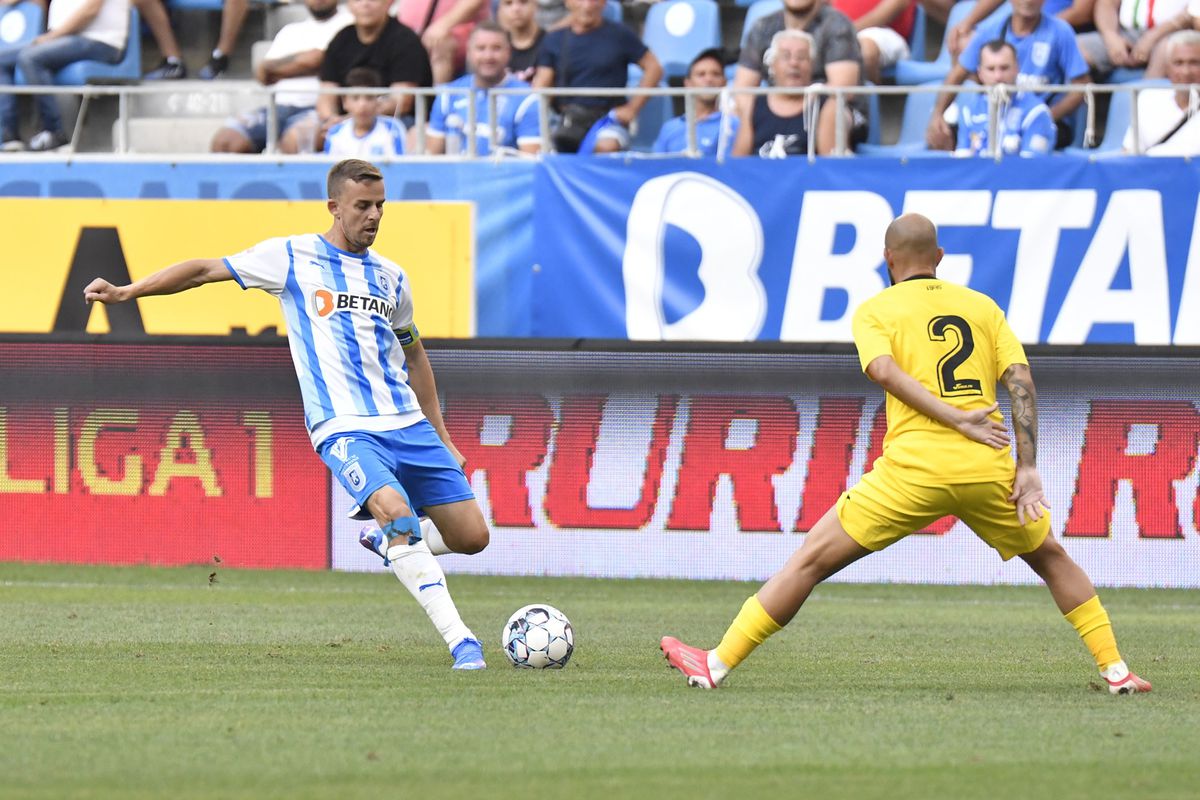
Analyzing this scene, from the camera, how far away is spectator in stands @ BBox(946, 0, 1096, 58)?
A: 15430mm

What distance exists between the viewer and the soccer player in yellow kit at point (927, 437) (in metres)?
6.74

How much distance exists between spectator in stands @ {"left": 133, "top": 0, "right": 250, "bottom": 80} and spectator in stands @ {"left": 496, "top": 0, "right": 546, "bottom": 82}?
3.00 m

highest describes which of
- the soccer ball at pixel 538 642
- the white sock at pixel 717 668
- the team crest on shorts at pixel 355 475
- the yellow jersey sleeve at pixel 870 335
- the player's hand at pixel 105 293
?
the yellow jersey sleeve at pixel 870 335

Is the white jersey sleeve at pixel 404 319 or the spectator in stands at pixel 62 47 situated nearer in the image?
the white jersey sleeve at pixel 404 319

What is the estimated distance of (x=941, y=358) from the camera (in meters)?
6.82

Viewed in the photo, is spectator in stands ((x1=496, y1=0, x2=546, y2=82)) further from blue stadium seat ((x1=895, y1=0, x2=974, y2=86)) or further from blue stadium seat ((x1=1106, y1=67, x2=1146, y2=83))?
blue stadium seat ((x1=1106, y1=67, x2=1146, y2=83))

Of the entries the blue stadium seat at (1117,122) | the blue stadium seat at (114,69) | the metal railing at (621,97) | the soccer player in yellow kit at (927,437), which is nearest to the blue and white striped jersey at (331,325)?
the soccer player in yellow kit at (927,437)

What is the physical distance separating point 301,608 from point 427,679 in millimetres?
3799

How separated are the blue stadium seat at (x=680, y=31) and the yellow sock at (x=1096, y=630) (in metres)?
10.1

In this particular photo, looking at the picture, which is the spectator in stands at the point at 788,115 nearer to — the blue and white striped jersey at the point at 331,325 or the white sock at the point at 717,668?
the blue and white striped jersey at the point at 331,325

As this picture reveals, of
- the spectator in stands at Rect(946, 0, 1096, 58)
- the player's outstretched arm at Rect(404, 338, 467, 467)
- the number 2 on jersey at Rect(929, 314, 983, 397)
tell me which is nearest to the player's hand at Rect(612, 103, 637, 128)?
the spectator in stands at Rect(946, 0, 1096, 58)

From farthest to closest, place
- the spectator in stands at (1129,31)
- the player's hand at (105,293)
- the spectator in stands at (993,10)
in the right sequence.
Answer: the spectator in stands at (993,10), the spectator in stands at (1129,31), the player's hand at (105,293)

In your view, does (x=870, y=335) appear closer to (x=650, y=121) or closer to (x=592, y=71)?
(x=592, y=71)

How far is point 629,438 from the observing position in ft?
45.3
